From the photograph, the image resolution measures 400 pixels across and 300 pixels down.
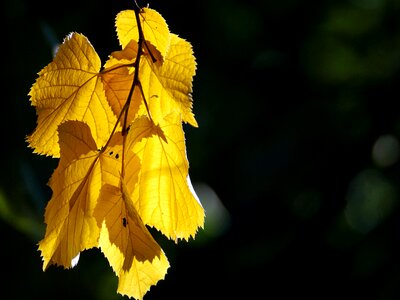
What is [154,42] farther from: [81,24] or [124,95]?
[81,24]

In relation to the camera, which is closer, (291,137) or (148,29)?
(148,29)

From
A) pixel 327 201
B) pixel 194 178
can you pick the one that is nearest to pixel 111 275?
pixel 194 178

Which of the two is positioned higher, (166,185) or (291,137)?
(166,185)

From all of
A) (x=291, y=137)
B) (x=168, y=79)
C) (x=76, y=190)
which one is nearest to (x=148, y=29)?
(x=168, y=79)

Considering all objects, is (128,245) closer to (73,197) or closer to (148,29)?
→ (73,197)

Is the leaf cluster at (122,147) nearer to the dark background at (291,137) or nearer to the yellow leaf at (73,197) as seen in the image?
the yellow leaf at (73,197)

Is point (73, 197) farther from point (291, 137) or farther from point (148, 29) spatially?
point (291, 137)

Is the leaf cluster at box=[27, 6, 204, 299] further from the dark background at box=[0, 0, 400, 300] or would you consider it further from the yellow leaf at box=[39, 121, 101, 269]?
the dark background at box=[0, 0, 400, 300]
